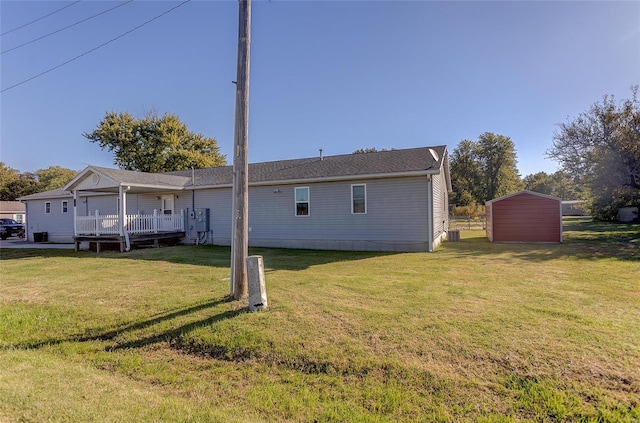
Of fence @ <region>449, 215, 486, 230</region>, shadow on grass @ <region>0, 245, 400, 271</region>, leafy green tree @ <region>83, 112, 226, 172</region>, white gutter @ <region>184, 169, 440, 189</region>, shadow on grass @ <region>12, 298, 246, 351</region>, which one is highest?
leafy green tree @ <region>83, 112, 226, 172</region>

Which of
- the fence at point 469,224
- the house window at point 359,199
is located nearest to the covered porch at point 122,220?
the house window at point 359,199

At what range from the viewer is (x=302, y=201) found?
13.7 metres

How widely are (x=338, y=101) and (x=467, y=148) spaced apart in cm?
3928

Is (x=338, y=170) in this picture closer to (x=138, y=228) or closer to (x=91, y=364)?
(x=138, y=228)

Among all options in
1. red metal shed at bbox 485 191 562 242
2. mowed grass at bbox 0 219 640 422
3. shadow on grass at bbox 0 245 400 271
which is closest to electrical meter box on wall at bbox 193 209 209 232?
shadow on grass at bbox 0 245 400 271

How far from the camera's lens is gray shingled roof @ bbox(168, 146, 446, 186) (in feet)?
39.9

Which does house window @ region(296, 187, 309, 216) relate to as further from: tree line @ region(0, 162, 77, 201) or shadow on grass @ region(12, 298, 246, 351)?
tree line @ region(0, 162, 77, 201)

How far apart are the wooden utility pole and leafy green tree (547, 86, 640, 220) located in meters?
20.1

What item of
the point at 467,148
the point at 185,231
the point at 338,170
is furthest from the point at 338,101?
the point at 467,148

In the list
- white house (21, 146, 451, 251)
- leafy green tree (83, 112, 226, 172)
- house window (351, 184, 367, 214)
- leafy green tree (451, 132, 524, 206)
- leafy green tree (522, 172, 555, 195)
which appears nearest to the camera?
white house (21, 146, 451, 251)

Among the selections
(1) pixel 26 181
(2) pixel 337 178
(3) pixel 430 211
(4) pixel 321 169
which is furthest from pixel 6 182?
(3) pixel 430 211

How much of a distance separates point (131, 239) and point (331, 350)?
42.3 ft

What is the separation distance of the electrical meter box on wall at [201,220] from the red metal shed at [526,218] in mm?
13177

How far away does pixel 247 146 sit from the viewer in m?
5.77
